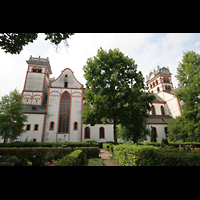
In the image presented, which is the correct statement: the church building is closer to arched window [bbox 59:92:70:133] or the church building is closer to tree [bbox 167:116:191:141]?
arched window [bbox 59:92:70:133]

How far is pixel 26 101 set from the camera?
1173 inches

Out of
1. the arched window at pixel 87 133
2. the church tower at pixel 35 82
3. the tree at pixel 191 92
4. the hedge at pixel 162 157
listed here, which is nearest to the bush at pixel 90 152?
the hedge at pixel 162 157

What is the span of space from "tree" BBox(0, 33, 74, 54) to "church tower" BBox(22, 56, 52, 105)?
27.6m

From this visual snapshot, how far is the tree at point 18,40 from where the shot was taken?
15.7 ft

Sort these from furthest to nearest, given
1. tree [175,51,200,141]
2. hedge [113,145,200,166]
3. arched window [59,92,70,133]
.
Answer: arched window [59,92,70,133] < tree [175,51,200,141] < hedge [113,145,200,166]

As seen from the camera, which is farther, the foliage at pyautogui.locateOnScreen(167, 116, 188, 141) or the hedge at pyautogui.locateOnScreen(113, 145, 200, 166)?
the foliage at pyautogui.locateOnScreen(167, 116, 188, 141)

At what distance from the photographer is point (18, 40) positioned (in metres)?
4.98

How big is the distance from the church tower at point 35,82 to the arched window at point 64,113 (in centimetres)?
668

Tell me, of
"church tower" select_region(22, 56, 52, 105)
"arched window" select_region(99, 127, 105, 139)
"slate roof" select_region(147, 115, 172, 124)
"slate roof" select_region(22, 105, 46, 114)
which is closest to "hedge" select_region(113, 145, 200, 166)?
"arched window" select_region(99, 127, 105, 139)

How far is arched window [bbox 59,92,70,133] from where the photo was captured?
2598 cm

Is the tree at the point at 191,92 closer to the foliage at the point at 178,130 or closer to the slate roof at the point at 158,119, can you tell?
the foliage at the point at 178,130
